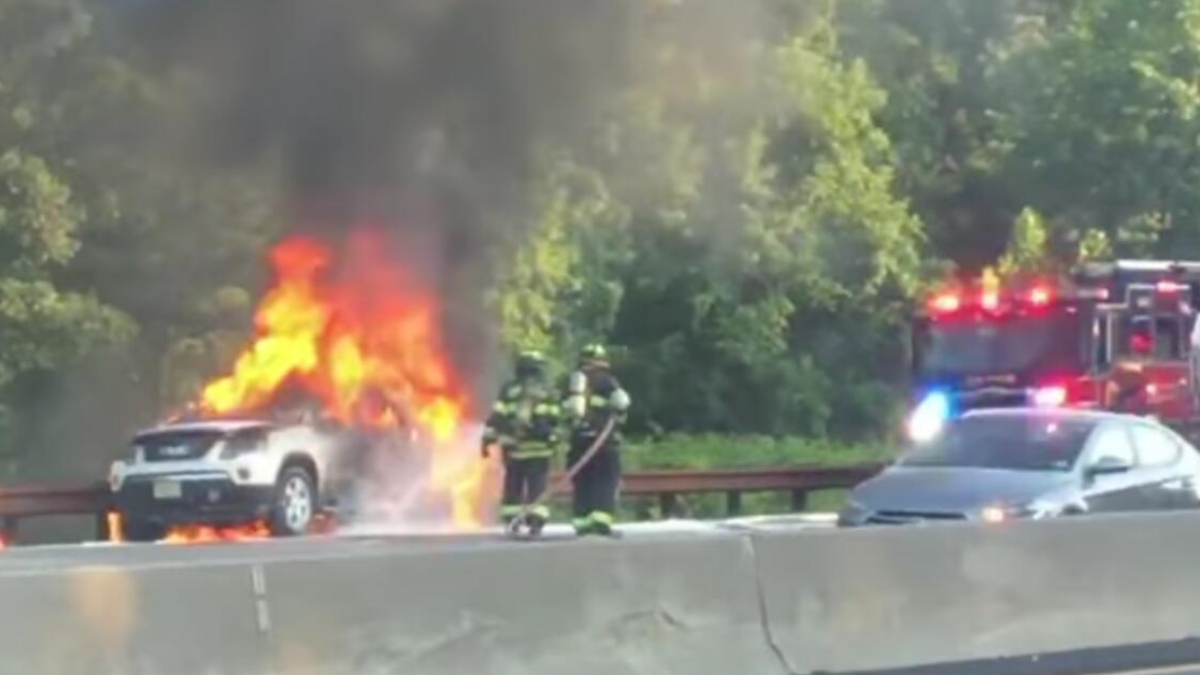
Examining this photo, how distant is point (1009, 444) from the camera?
1853 cm

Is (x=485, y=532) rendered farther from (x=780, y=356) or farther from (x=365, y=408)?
(x=780, y=356)

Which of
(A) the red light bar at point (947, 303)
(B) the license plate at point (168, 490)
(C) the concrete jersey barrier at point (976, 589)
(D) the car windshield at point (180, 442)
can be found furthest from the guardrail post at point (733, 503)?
(C) the concrete jersey barrier at point (976, 589)

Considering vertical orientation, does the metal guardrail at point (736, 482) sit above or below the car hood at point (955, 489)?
below

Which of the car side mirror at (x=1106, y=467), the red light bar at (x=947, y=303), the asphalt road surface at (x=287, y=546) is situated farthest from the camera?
the red light bar at (x=947, y=303)

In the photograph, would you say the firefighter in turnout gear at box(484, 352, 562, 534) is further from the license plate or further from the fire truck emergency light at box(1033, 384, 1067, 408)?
the fire truck emergency light at box(1033, 384, 1067, 408)

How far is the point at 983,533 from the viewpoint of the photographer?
1326 centimetres

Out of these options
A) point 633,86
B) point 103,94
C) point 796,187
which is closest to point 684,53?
point 633,86

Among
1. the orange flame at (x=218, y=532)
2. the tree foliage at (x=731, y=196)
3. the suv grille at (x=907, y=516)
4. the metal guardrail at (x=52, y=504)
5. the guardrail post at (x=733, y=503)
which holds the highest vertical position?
the tree foliage at (x=731, y=196)

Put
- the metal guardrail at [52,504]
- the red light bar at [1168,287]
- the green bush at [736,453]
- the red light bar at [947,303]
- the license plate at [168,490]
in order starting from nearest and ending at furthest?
the metal guardrail at [52,504] → the license plate at [168,490] → the red light bar at [1168,287] → the red light bar at [947,303] → the green bush at [736,453]

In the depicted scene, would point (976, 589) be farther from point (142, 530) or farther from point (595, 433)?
point (142, 530)

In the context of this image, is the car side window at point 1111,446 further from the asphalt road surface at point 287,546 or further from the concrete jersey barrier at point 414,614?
the concrete jersey barrier at point 414,614

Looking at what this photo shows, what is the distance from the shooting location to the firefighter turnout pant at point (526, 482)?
19562mm

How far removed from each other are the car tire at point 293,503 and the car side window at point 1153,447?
26.3ft

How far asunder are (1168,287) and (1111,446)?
1288 centimetres
